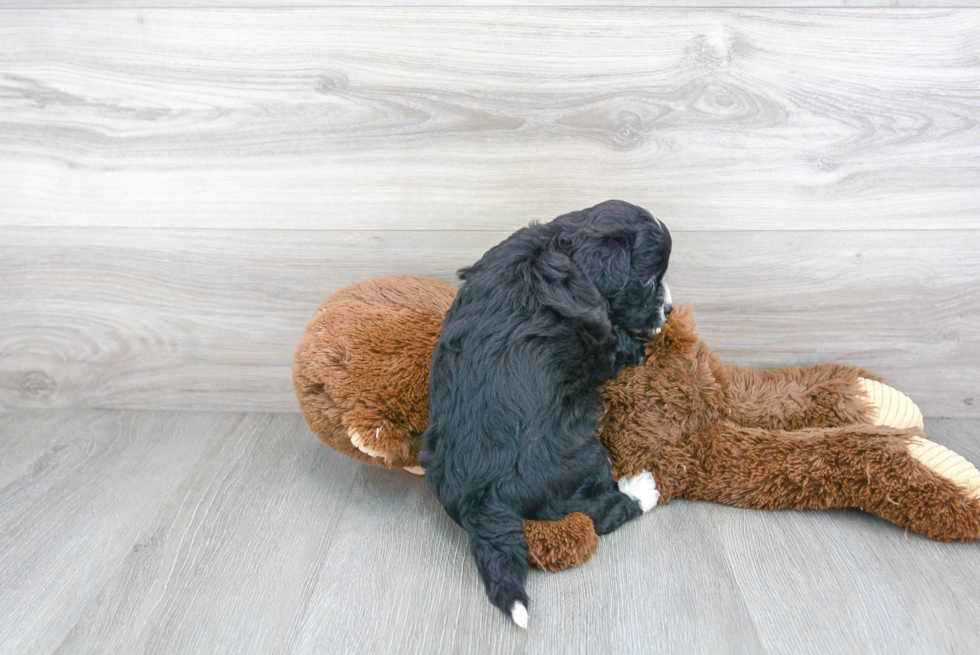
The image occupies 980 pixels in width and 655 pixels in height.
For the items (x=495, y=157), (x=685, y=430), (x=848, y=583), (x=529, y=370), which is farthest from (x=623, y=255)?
(x=848, y=583)

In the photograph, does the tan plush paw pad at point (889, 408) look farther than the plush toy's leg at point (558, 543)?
Yes

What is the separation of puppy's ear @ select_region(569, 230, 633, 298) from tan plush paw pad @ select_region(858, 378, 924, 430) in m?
0.57

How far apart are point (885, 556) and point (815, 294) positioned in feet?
1.77

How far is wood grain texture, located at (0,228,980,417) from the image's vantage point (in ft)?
4.52

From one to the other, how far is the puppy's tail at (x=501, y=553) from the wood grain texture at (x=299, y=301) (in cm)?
58

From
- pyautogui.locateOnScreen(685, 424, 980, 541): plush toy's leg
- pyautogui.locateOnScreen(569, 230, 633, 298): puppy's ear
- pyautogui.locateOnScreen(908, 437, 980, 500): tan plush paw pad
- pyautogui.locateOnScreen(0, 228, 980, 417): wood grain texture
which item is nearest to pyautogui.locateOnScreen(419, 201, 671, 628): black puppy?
pyautogui.locateOnScreen(569, 230, 633, 298): puppy's ear

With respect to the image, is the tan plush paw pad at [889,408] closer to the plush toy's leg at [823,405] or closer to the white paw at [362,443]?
the plush toy's leg at [823,405]

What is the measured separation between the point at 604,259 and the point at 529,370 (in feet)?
0.64

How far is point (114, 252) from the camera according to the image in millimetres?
1474

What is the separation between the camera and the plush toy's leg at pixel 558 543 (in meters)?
1.00

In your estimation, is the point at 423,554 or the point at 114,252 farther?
the point at 114,252

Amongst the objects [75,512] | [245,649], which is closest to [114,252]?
[75,512]

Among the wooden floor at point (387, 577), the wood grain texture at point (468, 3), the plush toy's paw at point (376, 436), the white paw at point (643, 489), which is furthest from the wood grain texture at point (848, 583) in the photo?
the wood grain texture at point (468, 3)

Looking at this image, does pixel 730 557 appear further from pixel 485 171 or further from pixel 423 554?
pixel 485 171
